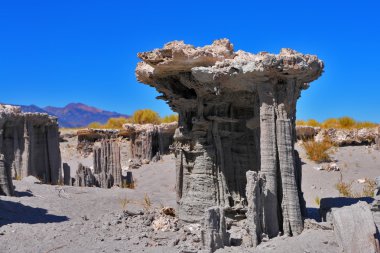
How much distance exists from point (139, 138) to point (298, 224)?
1989 cm

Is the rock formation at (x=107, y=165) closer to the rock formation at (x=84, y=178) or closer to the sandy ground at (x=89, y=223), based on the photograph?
the rock formation at (x=84, y=178)

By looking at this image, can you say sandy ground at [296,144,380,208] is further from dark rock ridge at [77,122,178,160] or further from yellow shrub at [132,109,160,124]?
yellow shrub at [132,109,160,124]

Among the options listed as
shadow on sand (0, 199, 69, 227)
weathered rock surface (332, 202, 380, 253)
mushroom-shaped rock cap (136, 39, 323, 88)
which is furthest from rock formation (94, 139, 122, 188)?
weathered rock surface (332, 202, 380, 253)

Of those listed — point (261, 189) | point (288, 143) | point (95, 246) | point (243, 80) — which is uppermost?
point (243, 80)

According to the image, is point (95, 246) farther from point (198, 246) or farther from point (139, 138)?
point (139, 138)

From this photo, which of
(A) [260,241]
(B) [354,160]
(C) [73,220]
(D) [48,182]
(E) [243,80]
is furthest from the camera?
(B) [354,160]

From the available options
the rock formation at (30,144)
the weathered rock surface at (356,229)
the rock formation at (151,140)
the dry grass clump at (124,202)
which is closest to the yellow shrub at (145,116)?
the rock formation at (151,140)

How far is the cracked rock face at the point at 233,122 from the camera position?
797 cm

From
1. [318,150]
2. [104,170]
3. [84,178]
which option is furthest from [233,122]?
[318,150]

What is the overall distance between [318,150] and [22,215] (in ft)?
54.9

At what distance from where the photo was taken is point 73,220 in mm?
10883

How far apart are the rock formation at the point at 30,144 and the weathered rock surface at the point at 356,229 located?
11.8 m

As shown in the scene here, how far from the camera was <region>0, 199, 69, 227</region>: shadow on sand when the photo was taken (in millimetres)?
10406

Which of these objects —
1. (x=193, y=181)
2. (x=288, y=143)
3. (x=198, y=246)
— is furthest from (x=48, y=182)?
(x=288, y=143)
